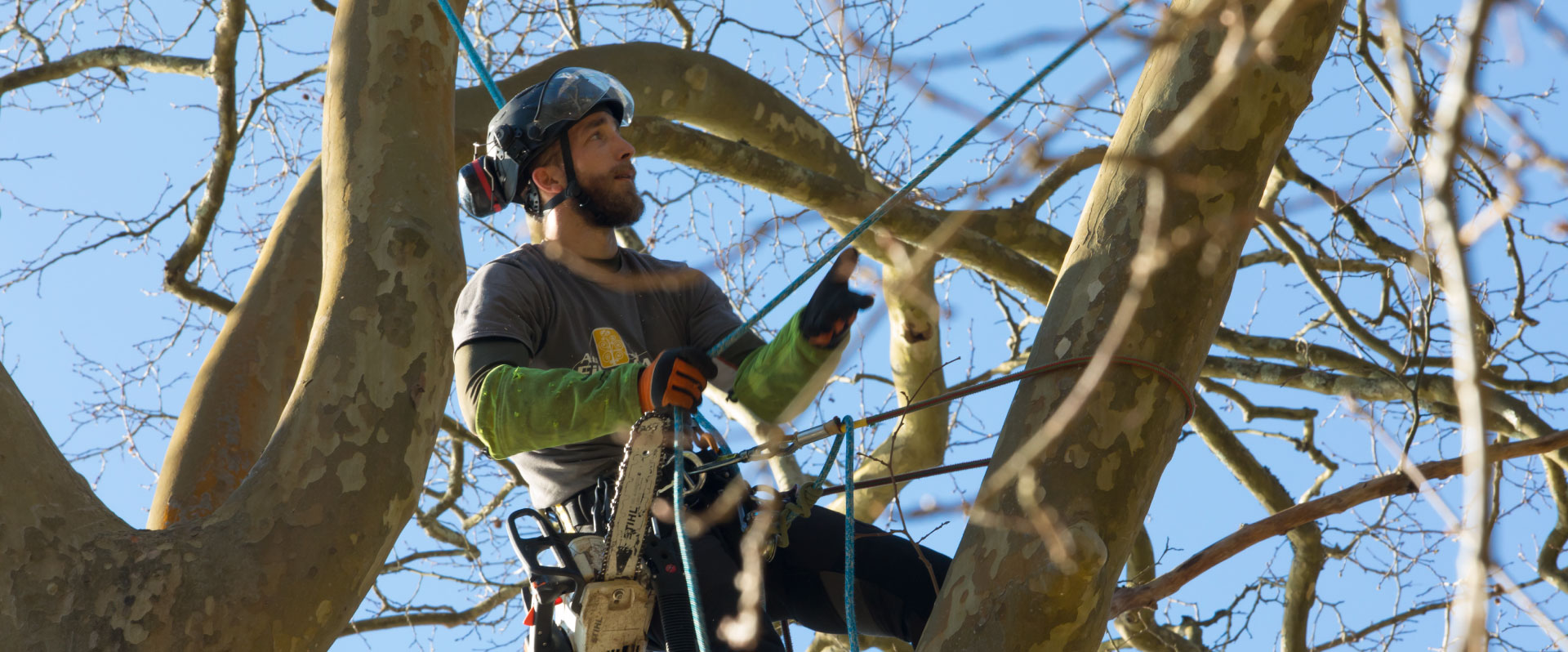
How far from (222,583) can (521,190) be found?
1.45 m

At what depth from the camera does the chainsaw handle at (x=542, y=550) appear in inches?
96.1

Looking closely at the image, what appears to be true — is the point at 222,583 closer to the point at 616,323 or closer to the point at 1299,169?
the point at 616,323

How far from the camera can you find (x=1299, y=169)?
185 inches

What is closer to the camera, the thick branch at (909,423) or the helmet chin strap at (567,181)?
the helmet chin strap at (567,181)

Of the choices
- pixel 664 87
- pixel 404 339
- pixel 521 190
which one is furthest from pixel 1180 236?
pixel 664 87

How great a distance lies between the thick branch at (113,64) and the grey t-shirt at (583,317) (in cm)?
248

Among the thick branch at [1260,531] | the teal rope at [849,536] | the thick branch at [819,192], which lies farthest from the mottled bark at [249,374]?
the thick branch at [1260,531]

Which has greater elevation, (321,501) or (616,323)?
(616,323)

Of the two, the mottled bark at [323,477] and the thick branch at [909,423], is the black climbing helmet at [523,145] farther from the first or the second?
the thick branch at [909,423]

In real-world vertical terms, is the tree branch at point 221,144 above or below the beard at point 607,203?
above

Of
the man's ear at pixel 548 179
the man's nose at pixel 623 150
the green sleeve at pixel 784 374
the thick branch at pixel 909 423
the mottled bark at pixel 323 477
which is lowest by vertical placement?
the mottled bark at pixel 323 477

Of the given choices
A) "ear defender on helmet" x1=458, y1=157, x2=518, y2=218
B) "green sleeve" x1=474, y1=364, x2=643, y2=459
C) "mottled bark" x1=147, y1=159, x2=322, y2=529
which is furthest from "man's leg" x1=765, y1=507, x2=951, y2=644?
"mottled bark" x1=147, y1=159, x2=322, y2=529

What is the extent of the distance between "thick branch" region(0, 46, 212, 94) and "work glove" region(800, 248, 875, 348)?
310cm

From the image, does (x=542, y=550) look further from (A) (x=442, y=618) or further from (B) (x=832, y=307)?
(A) (x=442, y=618)
